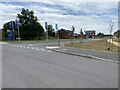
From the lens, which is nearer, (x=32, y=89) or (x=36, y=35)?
(x=32, y=89)

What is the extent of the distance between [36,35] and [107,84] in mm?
82069

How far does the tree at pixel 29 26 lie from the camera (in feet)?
284

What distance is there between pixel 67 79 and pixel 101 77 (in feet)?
4.37

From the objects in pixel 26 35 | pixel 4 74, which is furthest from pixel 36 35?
pixel 4 74

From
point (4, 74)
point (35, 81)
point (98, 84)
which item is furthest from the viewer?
point (4, 74)

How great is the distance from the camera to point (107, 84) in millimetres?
8039

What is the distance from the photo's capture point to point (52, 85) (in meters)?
7.86

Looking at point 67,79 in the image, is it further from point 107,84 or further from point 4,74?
point 4,74

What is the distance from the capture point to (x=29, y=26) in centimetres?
8725

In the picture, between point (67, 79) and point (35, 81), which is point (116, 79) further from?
point (35, 81)

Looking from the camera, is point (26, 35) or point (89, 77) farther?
point (26, 35)

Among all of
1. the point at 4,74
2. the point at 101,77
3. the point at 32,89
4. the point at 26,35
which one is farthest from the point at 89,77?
the point at 26,35

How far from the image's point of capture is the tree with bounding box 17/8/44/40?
8662 cm

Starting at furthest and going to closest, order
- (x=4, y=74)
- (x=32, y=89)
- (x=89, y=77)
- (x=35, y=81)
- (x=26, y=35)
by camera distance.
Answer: (x=26, y=35), (x=4, y=74), (x=89, y=77), (x=35, y=81), (x=32, y=89)
